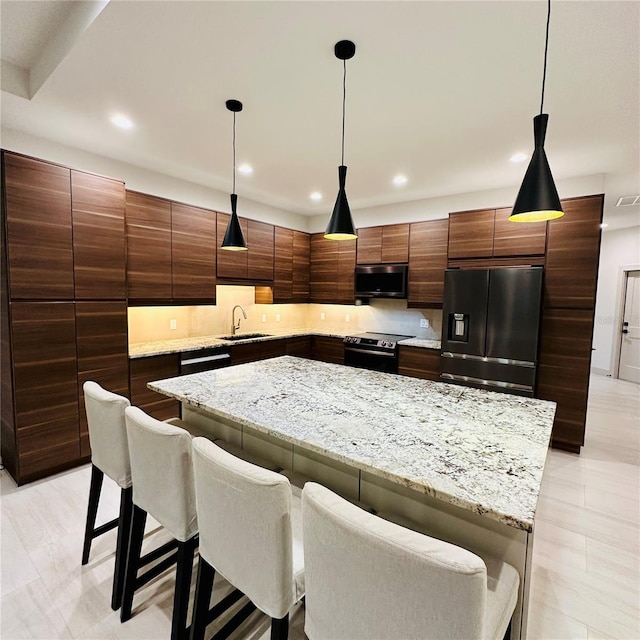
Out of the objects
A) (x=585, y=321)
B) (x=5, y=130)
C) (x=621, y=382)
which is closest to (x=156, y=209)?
(x=5, y=130)

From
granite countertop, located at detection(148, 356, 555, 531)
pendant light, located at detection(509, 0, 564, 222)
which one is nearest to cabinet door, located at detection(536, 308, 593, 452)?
granite countertop, located at detection(148, 356, 555, 531)

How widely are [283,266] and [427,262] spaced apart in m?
2.00

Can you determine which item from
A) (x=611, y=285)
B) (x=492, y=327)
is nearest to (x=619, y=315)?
(x=611, y=285)

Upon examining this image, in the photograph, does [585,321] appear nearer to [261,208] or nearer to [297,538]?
[297,538]

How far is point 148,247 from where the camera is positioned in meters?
3.42

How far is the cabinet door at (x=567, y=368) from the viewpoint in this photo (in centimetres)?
334

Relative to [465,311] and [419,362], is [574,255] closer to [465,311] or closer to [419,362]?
[465,311]

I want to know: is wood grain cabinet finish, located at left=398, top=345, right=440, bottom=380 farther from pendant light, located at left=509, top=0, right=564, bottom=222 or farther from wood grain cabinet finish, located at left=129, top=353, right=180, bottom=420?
pendant light, located at left=509, top=0, right=564, bottom=222

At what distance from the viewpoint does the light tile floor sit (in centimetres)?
163

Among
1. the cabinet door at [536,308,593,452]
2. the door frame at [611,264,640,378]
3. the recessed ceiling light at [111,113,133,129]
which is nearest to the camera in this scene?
the recessed ceiling light at [111,113,133,129]

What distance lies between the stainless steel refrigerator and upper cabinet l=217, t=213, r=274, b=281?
7.71 feet

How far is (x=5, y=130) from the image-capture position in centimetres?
265

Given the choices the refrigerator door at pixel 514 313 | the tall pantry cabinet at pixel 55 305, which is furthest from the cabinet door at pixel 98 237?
the refrigerator door at pixel 514 313

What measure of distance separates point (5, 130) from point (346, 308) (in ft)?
14.0
